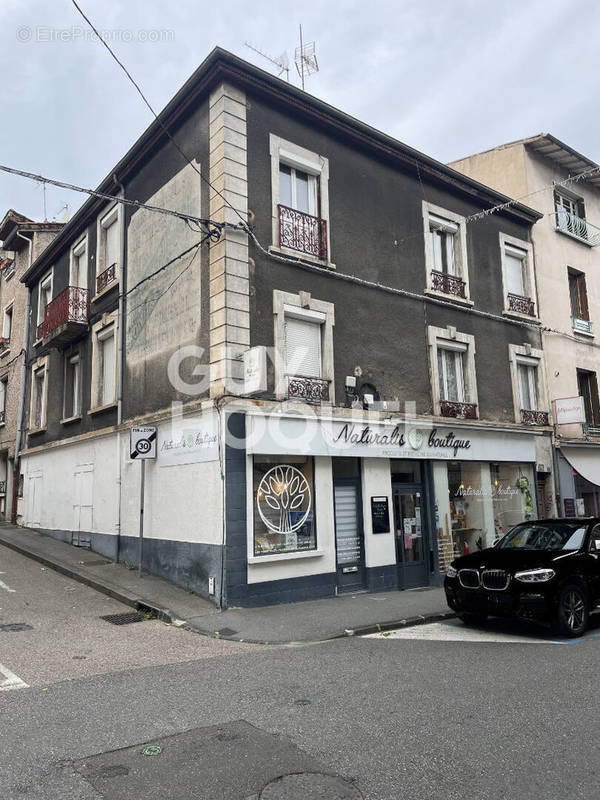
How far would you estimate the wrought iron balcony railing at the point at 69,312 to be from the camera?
1582cm

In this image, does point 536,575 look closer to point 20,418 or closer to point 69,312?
point 69,312

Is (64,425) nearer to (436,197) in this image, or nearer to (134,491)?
(134,491)

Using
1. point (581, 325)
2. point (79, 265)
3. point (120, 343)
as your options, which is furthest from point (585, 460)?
point (79, 265)

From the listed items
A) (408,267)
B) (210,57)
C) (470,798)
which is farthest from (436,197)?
(470,798)

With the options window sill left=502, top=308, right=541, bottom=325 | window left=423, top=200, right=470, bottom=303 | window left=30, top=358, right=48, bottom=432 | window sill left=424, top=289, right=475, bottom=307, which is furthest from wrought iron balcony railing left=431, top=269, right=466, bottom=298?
window left=30, top=358, right=48, bottom=432

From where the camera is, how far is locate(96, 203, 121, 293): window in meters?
14.8

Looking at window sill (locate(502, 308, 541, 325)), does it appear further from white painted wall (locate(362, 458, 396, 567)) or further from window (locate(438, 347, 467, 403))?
white painted wall (locate(362, 458, 396, 567))

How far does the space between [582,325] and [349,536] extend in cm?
1155

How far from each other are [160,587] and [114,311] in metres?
6.88

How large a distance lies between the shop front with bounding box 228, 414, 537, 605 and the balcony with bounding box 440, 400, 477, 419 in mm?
374

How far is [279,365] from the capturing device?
36.2ft

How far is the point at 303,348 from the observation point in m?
11.6

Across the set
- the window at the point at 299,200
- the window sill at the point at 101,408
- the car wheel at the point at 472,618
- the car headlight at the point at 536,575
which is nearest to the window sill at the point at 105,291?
the window sill at the point at 101,408

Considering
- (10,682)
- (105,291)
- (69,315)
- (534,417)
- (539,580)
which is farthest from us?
(534,417)
